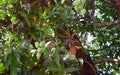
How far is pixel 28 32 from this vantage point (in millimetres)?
1366

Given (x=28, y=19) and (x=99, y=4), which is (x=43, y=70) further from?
(x=99, y=4)

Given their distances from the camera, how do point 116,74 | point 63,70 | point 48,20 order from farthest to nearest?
point 116,74 → point 48,20 → point 63,70

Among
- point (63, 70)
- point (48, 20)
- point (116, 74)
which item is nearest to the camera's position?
point (63, 70)

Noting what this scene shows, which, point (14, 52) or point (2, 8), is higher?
point (2, 8)

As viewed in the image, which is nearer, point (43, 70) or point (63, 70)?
point (63, 70)

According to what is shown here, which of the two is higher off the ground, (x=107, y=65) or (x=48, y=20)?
(x=48, y=20)

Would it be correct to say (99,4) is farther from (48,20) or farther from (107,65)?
(48,20)

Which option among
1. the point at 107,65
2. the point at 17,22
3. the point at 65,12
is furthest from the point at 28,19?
the point at 107,65

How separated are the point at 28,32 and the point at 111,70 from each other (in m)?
1.60

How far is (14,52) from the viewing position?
129 centimetres

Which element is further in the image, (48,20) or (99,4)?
(99,4)

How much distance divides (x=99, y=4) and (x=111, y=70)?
23.8 inches

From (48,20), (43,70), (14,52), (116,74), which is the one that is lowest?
(116,74)

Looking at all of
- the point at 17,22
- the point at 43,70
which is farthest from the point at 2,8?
the point at 43,70
